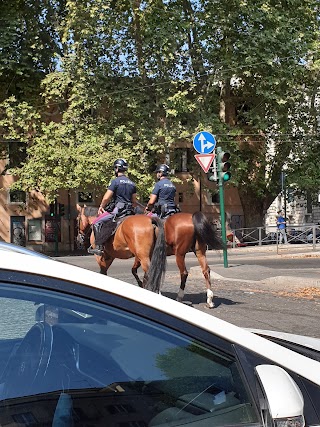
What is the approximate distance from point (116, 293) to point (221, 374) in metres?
0.42

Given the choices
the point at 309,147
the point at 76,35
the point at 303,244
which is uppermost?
the point at 76,35

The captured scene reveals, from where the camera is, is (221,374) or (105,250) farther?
(105,250)

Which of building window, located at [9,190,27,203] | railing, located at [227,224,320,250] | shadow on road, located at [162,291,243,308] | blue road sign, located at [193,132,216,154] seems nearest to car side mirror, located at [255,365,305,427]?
shadow on road, located at [162,291,243,308]

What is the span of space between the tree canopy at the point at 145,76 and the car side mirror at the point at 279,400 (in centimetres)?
3444

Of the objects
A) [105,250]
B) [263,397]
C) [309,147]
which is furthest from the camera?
[309,147]

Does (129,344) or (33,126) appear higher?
(33,126)

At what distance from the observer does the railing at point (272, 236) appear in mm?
35656

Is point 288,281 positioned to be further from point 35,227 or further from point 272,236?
point 35,227

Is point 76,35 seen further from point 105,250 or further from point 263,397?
point 263,397

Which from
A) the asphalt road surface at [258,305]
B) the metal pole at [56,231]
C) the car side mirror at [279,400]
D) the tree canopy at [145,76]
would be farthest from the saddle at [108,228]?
the metal pole at [56,231]

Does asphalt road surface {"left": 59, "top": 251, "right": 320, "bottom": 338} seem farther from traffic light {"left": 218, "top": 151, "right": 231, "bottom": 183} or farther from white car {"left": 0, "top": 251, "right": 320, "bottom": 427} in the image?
white car {"left": 0, "top": 251, "right": 320, "bottom": 427}

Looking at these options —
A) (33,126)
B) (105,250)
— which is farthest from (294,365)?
(33,126)

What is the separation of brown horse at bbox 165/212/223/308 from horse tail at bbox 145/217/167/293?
460 millimetres

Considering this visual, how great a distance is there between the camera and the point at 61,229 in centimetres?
5091
